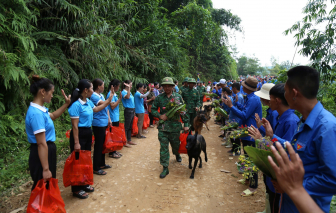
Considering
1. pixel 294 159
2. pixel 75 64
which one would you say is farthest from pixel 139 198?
pixel 75 64

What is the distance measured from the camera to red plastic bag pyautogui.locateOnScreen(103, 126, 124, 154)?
477 centimetres

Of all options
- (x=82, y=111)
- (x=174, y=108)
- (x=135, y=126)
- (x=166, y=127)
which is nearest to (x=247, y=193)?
(x=166, y=127)

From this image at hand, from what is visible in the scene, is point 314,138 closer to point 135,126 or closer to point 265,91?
point 265,91

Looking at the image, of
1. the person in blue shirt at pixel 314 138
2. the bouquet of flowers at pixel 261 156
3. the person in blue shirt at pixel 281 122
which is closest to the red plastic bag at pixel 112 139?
the person in blue shirt at pixel 281 122

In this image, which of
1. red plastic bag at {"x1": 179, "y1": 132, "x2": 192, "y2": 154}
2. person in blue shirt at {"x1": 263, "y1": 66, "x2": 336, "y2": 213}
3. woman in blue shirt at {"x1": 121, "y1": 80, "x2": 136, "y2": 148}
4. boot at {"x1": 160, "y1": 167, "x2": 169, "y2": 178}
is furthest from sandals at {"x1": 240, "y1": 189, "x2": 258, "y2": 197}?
woman in blue shirt at {"x1": 121, "y1": 80, "x2": 136, "y2": 148}

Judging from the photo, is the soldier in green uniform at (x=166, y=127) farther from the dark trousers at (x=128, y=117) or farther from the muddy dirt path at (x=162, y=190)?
the dark trousers at (x=128, y=117)

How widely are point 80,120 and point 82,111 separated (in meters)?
0.19

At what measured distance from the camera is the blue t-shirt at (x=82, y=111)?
349 cm

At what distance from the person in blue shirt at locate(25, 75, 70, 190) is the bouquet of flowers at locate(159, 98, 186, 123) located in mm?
2504

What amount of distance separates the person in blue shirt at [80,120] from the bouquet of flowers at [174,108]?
175cm

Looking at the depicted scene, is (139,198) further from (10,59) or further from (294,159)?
(10,59)

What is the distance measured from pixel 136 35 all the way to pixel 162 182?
373 inches

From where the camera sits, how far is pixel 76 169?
3463mm

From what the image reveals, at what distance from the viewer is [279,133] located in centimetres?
250
